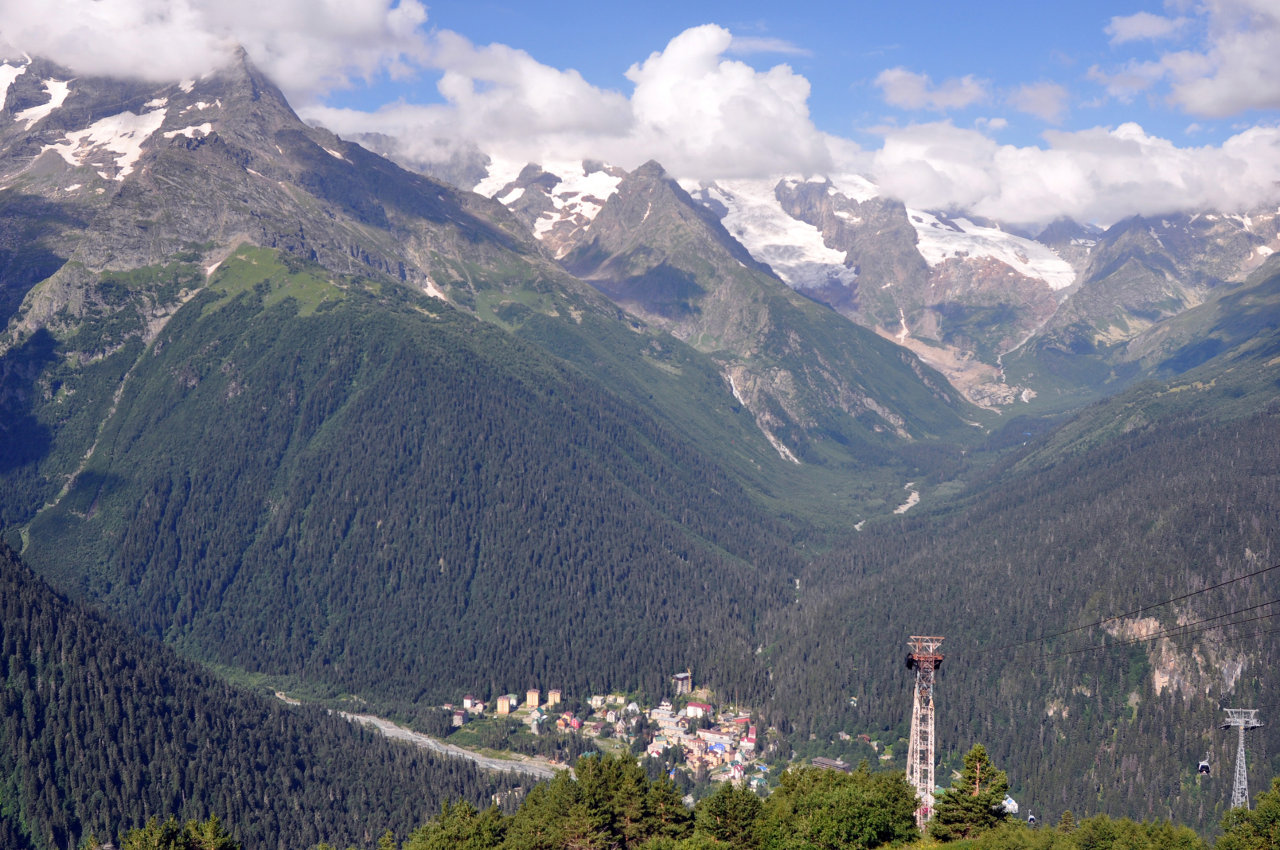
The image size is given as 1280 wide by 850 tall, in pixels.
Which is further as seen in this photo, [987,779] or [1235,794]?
[1235,794]

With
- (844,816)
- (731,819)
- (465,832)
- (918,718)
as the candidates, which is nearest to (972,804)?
(844,816)

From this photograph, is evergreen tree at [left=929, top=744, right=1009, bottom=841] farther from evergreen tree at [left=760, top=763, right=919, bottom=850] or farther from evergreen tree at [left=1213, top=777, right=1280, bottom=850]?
evergreen tree at [left=1213, top=777, right=1280, bottom=850]

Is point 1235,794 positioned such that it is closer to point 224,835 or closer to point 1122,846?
point 1122,846

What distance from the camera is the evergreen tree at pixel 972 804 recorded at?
133375 mm

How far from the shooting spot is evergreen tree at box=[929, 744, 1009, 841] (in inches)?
5251

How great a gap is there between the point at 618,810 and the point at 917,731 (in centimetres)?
3740

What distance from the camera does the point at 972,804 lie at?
134 meters

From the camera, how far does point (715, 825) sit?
139125 millimetres

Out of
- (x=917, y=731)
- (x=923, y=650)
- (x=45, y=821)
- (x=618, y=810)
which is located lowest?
(x=45, y=821)

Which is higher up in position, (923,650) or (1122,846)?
(923,650)

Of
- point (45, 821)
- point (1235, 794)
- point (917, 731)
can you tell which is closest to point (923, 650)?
point (917, 731)

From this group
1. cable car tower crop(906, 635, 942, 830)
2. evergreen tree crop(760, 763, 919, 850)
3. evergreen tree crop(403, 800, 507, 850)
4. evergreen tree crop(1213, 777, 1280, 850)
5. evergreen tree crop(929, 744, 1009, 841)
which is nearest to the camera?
evergreen tree crop(1213, 777, 1280, 850)

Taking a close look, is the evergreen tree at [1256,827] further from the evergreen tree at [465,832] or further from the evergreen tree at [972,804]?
the evergreen tree at [465,832]

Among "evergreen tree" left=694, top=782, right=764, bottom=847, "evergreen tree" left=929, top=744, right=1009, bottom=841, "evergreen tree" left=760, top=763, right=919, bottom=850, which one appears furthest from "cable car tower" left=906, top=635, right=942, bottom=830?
"evergreen tree" left=694, top=782, right=764, bottom=847
